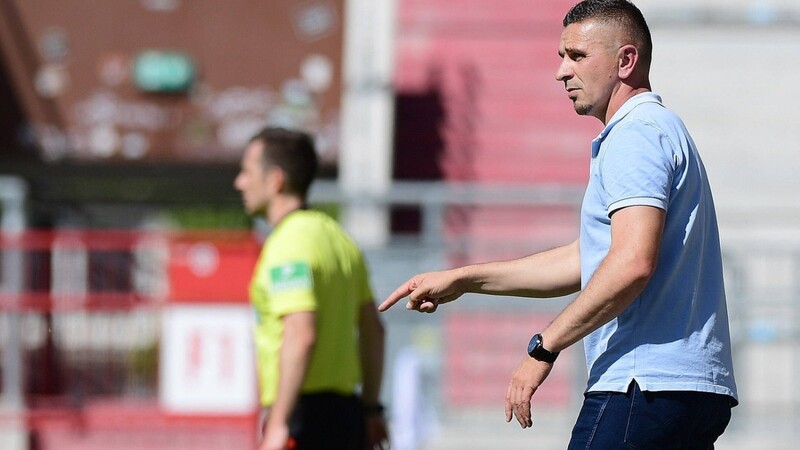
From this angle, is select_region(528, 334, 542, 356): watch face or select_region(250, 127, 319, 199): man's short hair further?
select_region(250, 127, 319, 199): man's short hair

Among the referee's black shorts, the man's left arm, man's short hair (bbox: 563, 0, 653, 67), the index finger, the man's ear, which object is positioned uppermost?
man's short hair (bbox: 563, 0, 653, 67)

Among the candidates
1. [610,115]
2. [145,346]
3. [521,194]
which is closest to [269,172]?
[610,115]

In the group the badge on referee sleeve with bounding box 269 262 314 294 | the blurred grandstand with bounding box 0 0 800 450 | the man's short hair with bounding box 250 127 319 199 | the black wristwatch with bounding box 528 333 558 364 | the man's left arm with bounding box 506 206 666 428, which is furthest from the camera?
the blurred grandstand with bounding box 0 0 800 450

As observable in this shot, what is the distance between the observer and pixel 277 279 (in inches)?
188

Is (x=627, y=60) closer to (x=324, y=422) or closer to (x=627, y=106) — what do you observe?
(x=627, y=106)

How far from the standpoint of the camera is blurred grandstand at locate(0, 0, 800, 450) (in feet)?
30.9

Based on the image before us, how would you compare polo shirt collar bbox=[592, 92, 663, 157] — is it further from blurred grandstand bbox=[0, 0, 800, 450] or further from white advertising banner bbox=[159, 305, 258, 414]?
white advertising banner bbox=[159, 305, 258, 414]

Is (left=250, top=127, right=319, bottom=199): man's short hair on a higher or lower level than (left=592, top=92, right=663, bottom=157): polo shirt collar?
lower

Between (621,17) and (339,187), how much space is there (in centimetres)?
1019

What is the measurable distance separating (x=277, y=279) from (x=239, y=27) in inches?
390

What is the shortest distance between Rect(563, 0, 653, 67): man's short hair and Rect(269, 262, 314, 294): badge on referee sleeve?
1.73m

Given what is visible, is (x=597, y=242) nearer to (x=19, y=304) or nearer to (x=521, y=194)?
(x=19, y=304)

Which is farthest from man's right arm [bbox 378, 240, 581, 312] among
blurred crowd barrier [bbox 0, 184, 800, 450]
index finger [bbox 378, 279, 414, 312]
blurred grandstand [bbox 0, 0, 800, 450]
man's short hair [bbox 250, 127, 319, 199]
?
blurred crowd barrier [bbox 0, 184, 800, 450]

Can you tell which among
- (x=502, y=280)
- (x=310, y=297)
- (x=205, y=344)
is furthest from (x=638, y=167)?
(x=205, y=344)
